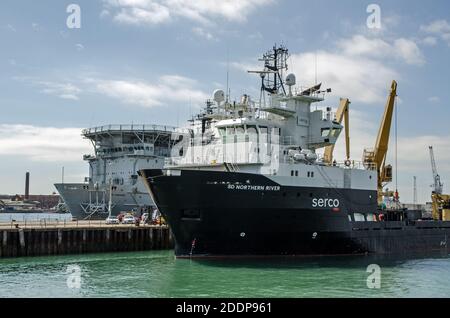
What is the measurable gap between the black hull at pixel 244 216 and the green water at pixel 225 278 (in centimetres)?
77

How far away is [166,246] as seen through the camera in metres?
41.6

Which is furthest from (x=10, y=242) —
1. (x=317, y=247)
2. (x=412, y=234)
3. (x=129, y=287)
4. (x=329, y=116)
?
(x=412, y=234)

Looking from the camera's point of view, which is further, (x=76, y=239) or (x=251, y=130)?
(x=76, y=239)

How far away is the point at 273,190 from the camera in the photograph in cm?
2891

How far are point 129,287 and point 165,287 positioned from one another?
152 cm

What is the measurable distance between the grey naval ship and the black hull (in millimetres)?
34306

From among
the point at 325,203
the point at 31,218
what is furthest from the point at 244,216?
the point at 31,218

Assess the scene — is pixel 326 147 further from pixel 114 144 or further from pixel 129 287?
pixel 114 144

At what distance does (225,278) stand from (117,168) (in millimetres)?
52769

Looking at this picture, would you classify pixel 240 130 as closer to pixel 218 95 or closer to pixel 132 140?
pixel 218 95

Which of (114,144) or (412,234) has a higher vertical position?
(114,144)

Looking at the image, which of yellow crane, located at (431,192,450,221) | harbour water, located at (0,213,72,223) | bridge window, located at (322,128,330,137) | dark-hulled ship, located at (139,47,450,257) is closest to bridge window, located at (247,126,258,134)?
dark-hulled ship, located at (139,47,450,257)

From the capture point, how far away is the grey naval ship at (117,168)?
217 ft

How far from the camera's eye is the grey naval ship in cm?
6600
